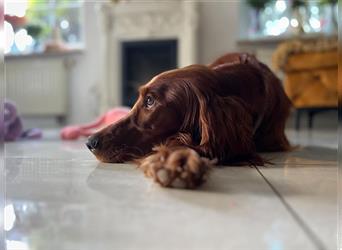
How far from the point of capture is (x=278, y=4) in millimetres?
4199

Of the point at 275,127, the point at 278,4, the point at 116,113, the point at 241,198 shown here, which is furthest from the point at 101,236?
the point at 278,4

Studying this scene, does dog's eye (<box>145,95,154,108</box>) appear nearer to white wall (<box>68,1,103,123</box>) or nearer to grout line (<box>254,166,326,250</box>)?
grout line (<box>254,166,326,250</box>)

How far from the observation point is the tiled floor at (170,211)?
511 millimetres

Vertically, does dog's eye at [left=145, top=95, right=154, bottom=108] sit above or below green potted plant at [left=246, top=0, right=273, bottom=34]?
below

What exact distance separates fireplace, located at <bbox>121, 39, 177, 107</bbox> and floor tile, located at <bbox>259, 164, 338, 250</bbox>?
3.34 meters

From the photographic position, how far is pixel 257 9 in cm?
405

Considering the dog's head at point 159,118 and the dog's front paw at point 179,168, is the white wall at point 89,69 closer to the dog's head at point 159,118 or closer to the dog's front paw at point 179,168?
the dog's head at point 159,118

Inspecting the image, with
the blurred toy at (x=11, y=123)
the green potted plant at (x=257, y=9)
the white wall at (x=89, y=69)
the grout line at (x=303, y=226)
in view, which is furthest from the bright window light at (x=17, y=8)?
the grout line at (x=303, y=226)

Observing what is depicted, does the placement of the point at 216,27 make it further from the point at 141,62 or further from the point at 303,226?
the point at 303,226

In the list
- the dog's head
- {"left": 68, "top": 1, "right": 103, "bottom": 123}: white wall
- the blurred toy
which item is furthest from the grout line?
{"left": 68, "top": 1, "right": 103, "bottom": 123}: white wall

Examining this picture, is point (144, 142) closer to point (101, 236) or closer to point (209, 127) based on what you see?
point (209, 127)

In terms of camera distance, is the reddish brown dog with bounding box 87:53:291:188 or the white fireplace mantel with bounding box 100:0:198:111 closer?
the reddish brown dog with bounding box 87:53:291:188

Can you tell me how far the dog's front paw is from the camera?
70 centimetres

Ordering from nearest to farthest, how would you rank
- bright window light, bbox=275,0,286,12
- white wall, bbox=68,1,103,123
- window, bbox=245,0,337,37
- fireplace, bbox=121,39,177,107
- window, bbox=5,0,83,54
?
window, bbox=245,0,337,37 < bright window light, bbox=275,0,286,12 < fireplace, bbox=121,39,177,107 < white wall, bbox=68,1,103,123 < window, bbox=5,0,83,54
